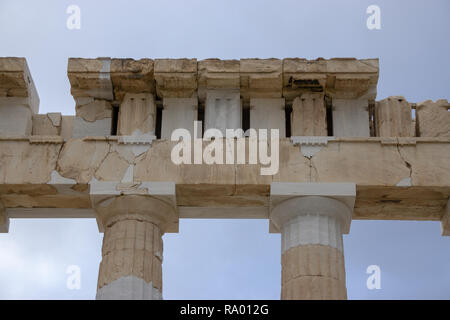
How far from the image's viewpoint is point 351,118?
19.6 metres

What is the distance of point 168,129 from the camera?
63.7ft

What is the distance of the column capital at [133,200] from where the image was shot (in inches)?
722

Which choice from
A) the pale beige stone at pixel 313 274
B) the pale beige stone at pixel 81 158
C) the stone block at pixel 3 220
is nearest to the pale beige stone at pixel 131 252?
the pale beige stone at pixel 81 158

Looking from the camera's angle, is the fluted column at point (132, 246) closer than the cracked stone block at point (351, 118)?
Yes

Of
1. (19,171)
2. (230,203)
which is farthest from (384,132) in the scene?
(19,171)

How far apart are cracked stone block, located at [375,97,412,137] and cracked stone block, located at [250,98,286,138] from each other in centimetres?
184

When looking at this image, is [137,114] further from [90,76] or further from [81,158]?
[81,158]

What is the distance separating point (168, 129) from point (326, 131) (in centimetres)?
301

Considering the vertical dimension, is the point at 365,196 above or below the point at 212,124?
below

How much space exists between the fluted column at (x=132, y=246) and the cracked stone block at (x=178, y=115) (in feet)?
5.32

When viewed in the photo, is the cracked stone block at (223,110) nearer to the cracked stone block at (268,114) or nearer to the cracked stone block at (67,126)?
the cracked stone block at (268,114)
